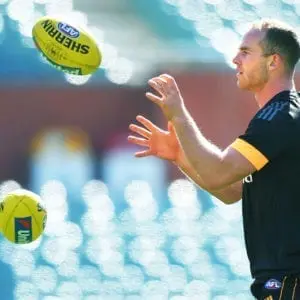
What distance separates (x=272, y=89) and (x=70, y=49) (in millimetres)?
1306

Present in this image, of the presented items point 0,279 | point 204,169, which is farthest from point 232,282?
point 204,169

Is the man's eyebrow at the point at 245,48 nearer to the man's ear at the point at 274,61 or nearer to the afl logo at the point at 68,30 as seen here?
the man's ear at the point at 274,61

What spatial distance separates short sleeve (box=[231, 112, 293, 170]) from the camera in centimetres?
287

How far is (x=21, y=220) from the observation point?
4090 mm

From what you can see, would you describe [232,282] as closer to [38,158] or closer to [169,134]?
[38,158]

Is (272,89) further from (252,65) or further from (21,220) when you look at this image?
(21,220)

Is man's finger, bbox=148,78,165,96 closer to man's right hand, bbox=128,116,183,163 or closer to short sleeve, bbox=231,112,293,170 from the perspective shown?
short sleeve, bbox=231,112,293,170

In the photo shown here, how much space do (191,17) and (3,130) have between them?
3.66 meters

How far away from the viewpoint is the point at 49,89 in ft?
30.2

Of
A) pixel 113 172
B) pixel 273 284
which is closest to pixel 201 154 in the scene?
pixel 273 284

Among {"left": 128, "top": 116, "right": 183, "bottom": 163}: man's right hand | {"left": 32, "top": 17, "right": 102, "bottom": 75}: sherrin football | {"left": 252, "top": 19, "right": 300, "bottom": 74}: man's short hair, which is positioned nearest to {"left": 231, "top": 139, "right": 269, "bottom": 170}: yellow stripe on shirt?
{"left": 252, "top": 19, "right": 300, "bottom": 74}: man's short hair

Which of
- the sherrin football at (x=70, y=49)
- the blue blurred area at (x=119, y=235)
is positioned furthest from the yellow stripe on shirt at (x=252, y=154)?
the blue blurred area at (x=119, y=235)

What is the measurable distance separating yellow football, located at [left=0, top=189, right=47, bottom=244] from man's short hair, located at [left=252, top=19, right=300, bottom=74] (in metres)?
1.46

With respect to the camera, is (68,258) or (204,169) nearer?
(204,169)
